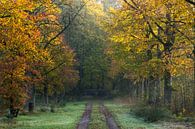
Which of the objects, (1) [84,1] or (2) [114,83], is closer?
(1) [84,1]

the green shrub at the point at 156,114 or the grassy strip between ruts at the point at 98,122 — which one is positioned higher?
the green shrub at the point at 156,114

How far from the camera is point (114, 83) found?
9525cm

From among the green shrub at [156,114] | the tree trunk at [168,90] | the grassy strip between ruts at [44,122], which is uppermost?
the tree trunk at [168,90]

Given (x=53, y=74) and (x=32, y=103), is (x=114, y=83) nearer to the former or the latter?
(x=53, y=74)

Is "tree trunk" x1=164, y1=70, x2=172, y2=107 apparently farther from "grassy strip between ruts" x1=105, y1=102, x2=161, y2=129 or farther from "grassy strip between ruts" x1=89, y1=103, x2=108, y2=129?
"grassy strip between ruts" x1=89, y1=103, x2=108, y2=129

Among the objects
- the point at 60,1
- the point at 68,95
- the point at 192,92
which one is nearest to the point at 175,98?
the point at 192,92

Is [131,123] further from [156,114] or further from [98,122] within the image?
[156,114]

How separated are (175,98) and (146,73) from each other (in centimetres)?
367

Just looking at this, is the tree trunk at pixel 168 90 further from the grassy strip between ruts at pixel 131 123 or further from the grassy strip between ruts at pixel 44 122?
the grassy strip between ruts at pixel 44 122

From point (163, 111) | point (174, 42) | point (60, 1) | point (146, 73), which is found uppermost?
point (60, 1)

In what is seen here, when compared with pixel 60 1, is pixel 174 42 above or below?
below

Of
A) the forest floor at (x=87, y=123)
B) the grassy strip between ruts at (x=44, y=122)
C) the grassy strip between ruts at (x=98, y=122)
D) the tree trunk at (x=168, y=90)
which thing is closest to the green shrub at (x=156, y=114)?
the forest floor at (x=87, y=123)

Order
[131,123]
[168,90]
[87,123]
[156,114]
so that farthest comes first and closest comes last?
[168,90] < [156,114] < [131,123] < [87,123]

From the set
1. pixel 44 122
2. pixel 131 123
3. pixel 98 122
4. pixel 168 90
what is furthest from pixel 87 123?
pixel 168 90
